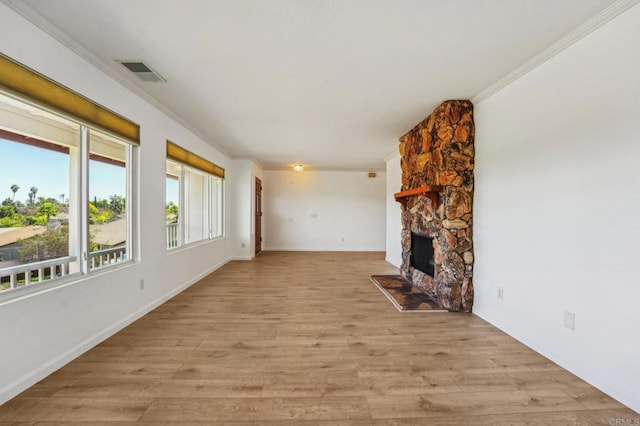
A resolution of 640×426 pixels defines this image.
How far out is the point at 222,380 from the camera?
1821 millimetres

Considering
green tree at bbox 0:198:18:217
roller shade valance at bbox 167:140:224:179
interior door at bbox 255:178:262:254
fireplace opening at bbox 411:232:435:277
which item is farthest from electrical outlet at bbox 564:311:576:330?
interior door at bbox 255:178:262:254

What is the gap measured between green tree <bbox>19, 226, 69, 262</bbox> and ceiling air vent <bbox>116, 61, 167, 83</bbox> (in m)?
1.53

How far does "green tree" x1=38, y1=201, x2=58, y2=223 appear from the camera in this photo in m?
1.98

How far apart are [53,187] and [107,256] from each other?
842mm

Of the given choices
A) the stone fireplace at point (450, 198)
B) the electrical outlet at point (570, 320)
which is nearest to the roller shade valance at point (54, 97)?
the stone fireplace at point (450, 198)

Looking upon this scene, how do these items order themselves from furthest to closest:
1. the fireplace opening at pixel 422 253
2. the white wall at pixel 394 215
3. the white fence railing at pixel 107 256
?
the white wall at pixel 394 215, the fireplace opening at pixel 422 253, the white fence railing at pixel 107 256

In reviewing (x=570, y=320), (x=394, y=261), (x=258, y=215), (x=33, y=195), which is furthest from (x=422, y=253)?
(x=258, y=215)

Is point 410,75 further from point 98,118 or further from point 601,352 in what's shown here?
point 98,118

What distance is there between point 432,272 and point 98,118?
4305mm

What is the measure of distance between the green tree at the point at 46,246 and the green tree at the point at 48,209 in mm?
134

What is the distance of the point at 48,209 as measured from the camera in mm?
2025

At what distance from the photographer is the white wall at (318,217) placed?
26.3ft

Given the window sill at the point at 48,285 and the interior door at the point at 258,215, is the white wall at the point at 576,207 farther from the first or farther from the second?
the interior door at the point at 258,215

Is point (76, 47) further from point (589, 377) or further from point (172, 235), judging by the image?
point (589, 377)
